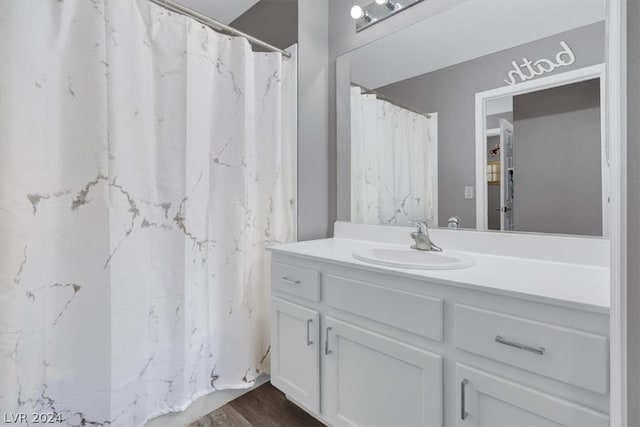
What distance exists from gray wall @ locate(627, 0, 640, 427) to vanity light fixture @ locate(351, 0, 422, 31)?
1383mm

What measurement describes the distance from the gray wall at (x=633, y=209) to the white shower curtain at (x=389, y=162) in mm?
1108

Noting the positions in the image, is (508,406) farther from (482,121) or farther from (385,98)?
(385,98)

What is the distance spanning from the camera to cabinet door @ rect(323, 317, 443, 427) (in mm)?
1034

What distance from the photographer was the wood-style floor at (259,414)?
1.54m

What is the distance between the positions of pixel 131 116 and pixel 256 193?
710 millimetres

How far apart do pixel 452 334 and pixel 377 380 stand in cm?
36

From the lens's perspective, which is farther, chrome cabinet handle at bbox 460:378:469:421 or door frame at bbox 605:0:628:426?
chrome cabinet handle at bbox 460:378:469:421

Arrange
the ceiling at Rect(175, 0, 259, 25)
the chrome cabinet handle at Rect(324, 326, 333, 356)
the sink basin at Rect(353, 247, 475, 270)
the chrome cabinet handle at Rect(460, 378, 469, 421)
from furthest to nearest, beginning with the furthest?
1. the ceiling at Rect(175, 0, 259, 25)
2. the chrome cabinet handle at Rect(324, 326, 333, 356)
3. the sink basin at Rect(353, 247, 475, 270)
4. the chrome cabinet handle at Rect(460, 378, 469, 421)

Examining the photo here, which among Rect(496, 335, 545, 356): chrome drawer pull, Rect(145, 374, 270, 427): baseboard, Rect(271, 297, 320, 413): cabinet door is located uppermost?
Rect(496, 335, 545, 356): chrome drawer pull

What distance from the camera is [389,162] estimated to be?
1820 millimetres

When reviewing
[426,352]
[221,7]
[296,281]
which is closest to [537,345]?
[426,352]

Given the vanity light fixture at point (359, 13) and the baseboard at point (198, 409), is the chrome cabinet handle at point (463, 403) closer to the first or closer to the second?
the baseboard at point (198, 409)

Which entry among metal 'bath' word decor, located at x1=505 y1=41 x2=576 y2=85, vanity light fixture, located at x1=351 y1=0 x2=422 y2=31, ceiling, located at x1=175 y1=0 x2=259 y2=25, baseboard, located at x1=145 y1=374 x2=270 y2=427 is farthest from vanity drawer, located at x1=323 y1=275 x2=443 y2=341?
ceiling, located at x1=175 y1=0 x2=259 y2=25

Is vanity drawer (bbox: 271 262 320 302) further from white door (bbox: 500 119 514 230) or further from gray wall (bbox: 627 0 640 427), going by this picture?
gray wall (bbox: 627 0 640 427)
